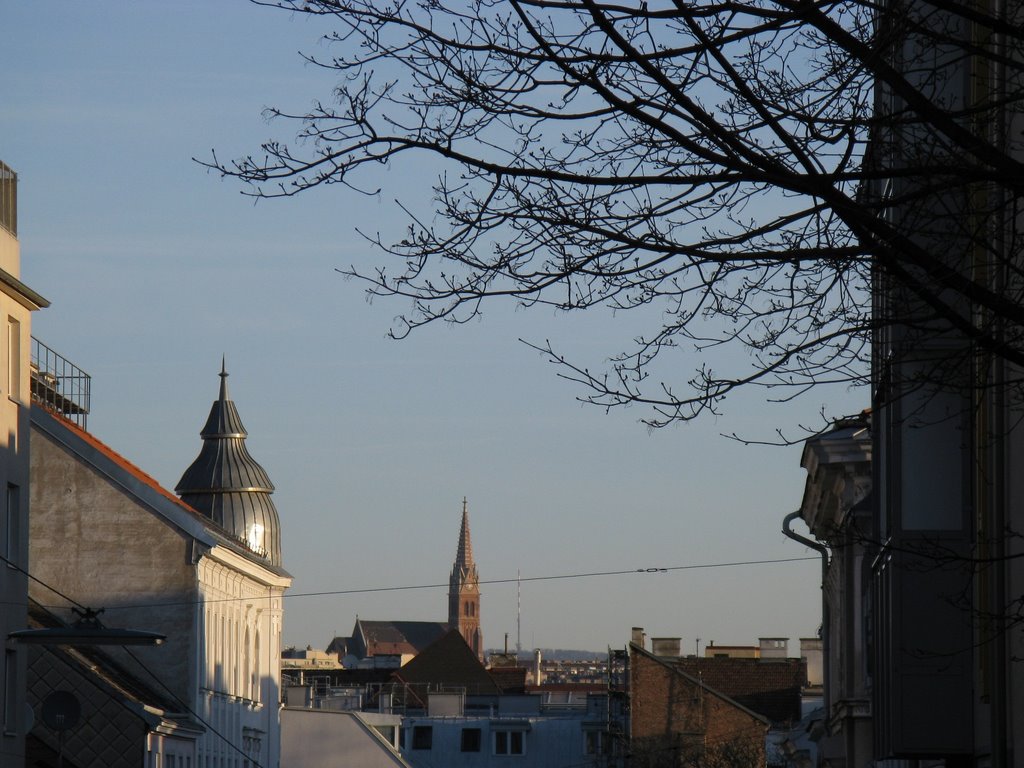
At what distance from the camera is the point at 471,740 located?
256 ft

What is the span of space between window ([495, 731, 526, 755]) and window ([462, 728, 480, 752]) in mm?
761

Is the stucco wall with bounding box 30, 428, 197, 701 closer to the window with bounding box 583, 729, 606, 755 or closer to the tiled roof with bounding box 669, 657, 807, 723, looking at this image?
the tiled roof with bounding box 669, 657, 807, 723

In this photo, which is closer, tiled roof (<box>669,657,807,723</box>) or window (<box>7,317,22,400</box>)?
window (<box>7,317,22,400</box>)

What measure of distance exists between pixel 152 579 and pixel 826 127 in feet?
122

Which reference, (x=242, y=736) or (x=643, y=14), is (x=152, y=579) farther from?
(x=643, y=14)

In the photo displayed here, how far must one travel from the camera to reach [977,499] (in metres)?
12.6

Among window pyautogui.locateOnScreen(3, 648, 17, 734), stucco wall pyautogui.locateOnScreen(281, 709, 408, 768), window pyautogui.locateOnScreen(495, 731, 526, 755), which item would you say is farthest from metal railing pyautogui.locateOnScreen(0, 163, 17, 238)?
window pyautogui.locateOnScreen(495, 731, 526, 755)

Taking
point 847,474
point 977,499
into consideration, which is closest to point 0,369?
point 847,474

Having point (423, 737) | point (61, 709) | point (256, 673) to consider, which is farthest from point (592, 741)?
point (61, 709)

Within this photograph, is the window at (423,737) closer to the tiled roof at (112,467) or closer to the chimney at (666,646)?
the chimney at (666,646)

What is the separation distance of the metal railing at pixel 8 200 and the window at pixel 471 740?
51.1 metres

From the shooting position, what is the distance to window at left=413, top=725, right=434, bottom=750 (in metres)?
78.6

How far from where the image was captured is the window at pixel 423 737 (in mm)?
78562

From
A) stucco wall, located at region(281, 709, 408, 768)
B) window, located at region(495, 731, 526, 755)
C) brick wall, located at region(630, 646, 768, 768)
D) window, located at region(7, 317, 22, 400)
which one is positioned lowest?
window, located at region(495, 731, 526, 755)
